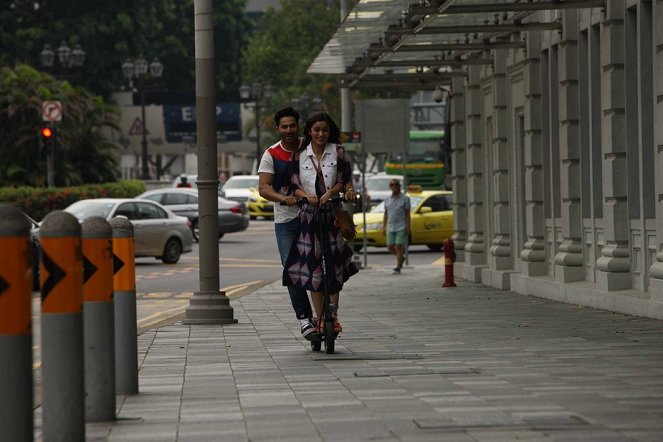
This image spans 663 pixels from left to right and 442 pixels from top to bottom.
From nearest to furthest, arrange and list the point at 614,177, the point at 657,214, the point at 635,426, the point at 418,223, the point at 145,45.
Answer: the point at 635,426, the point at 657,214, the point at 614,177, the point at 418,223, the point at 145,45

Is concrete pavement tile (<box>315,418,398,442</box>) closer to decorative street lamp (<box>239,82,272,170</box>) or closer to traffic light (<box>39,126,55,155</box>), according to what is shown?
traffic light (<box>39,126,55,155</box>)

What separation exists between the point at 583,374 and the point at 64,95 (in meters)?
45.2

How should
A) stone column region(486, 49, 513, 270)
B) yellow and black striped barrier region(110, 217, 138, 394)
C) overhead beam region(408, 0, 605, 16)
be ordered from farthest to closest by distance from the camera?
stone column region(486, 49, 513, 270) < overhead beam region(408, 0, 605, 16) < yellow and black striped barrier region(110, 217, 138, 394)

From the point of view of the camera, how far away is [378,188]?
60.3m

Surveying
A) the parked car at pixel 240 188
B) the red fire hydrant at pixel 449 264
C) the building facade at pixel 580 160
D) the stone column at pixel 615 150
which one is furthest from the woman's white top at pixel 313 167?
the parked car at pixel 240 188

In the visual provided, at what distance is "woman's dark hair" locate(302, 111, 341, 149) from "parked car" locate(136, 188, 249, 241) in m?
33.1

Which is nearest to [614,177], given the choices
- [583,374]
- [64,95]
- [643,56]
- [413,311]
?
[643,56]

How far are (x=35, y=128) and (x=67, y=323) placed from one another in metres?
47.1

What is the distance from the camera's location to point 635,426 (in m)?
8.00

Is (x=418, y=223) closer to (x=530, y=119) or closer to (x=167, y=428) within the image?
(x=530, y=119)

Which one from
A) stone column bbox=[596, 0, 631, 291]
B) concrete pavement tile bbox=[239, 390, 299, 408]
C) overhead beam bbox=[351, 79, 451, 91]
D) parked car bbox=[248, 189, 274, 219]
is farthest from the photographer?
parked car bbox=[248, 189, 274, 219]

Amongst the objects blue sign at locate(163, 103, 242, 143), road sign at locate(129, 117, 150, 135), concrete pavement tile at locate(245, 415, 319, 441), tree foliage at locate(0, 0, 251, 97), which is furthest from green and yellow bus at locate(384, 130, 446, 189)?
concrete pavement tile at locate(245, 415, 319, 441)

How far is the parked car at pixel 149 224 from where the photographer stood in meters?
34.8

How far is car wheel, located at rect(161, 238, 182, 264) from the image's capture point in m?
35.5
